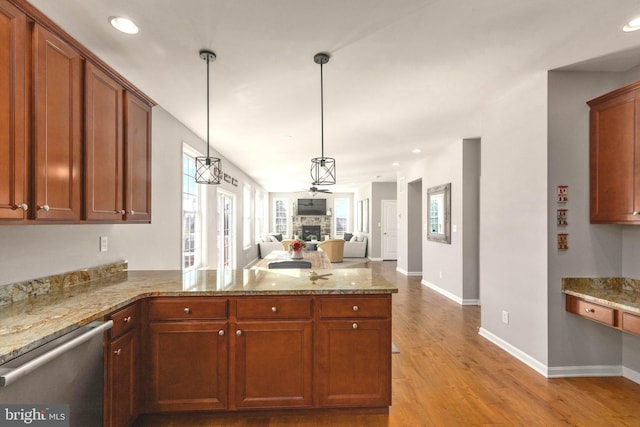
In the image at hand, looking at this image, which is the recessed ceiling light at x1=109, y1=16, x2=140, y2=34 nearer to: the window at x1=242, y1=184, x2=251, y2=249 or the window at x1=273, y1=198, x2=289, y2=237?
the window at x1=242, y1=184, x2=251, y2=249

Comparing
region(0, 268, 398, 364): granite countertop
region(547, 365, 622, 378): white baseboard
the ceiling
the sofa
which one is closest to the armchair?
the sofa

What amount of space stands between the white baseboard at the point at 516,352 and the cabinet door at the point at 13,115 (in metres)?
3.85

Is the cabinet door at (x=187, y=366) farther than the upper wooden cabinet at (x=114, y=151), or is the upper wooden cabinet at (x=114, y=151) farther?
the cabinet door at (x=187, y=366)

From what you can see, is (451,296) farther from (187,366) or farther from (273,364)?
(187,366)

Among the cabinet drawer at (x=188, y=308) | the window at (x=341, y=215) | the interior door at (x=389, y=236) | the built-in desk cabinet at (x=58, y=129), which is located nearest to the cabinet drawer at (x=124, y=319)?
the cabinet drawer at (x=188, y=308)

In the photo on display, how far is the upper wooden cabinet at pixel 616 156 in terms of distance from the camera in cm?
240

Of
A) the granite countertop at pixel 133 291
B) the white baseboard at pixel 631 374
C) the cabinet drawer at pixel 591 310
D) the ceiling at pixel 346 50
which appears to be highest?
the ceiling at pixel 346 50

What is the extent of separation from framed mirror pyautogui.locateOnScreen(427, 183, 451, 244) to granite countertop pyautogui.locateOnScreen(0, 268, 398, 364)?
327 cm

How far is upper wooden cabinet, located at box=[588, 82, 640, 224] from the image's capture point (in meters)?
2.40

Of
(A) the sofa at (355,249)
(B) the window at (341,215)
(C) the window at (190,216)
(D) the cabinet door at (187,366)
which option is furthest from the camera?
(B) the window at (341,215)

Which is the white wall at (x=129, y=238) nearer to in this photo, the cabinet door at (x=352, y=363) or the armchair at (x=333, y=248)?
the cabinet door at (x=352, y=363)

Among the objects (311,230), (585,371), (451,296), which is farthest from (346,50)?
(311,230)

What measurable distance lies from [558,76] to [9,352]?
13.1 ft

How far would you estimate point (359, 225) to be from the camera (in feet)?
40.6
